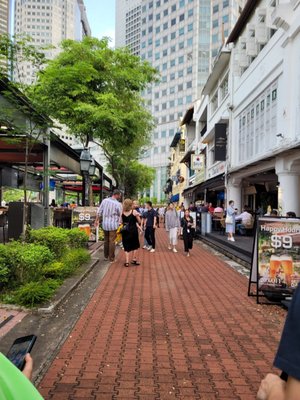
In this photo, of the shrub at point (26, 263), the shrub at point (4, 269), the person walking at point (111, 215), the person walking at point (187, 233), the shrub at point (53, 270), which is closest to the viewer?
the shrub at point (4, 269)

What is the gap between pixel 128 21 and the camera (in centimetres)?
15500

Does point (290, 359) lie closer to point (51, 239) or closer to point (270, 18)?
point (51, 239)

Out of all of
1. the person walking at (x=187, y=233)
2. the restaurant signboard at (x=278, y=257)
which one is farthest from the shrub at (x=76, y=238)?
the restaurant signboard at (x=278, y=257)

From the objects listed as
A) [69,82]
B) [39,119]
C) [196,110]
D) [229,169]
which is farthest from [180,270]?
[196,110]

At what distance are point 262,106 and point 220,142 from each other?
6.08m

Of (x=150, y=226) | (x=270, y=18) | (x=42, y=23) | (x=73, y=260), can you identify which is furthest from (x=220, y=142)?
Result: (x=42, y=23)

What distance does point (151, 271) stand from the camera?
984 cm

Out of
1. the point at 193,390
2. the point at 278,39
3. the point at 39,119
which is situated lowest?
the point at 193,390

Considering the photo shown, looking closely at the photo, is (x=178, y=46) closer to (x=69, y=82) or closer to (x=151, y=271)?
(x=69, y=82)

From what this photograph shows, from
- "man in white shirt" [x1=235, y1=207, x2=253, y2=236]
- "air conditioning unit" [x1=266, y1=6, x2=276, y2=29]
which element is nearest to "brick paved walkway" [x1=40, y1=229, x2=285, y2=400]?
"air conditioning unit" [x1=266, y1=6, x2=276, y2=29]

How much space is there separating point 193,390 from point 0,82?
6194 millimetres

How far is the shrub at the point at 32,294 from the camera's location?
6023mm

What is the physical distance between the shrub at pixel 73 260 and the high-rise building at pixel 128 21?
146 metres

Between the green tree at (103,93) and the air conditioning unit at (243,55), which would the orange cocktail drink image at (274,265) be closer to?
the green tree at (103,93)
